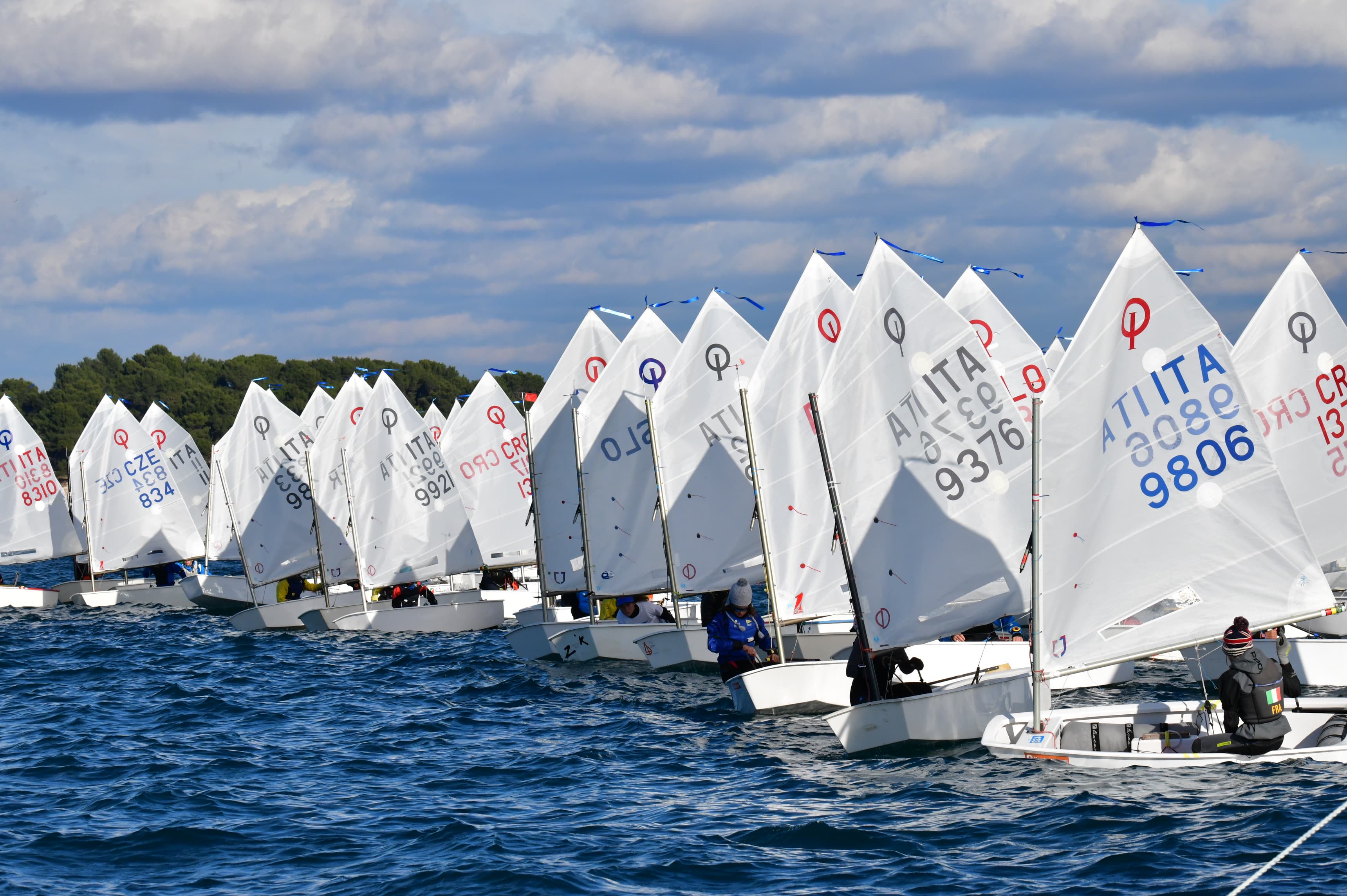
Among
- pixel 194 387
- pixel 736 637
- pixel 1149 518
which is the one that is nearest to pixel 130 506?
pixel 736 637

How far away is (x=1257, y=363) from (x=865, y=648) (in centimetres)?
1101

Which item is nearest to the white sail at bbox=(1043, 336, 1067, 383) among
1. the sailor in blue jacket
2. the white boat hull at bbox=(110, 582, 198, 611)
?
the sailor in blue jacket

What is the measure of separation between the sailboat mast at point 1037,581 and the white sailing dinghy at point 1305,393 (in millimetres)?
9409

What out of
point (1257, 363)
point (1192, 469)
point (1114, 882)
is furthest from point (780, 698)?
point (1257, 363)

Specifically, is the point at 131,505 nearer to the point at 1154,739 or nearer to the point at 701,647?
the point at 701,647

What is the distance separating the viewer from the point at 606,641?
974 inches

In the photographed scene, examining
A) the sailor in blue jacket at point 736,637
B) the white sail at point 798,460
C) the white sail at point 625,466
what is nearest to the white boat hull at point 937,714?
the sailor in blue jacket at point 736,637

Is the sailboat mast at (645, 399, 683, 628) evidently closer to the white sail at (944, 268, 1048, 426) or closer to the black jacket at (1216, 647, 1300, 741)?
the white sail at (944, 268, 1048, 426)

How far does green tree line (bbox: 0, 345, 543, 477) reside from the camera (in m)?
106

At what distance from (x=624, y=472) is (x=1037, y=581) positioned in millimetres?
12964

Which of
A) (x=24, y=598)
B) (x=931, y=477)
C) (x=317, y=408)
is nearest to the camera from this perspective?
(x=931, y=477)

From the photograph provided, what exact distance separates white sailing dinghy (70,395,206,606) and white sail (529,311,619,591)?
18605mm

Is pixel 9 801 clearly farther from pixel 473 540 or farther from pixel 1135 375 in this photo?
pixel 473 540

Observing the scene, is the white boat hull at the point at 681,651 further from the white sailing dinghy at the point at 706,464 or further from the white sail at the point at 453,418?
the white sail at the point at 453,418
